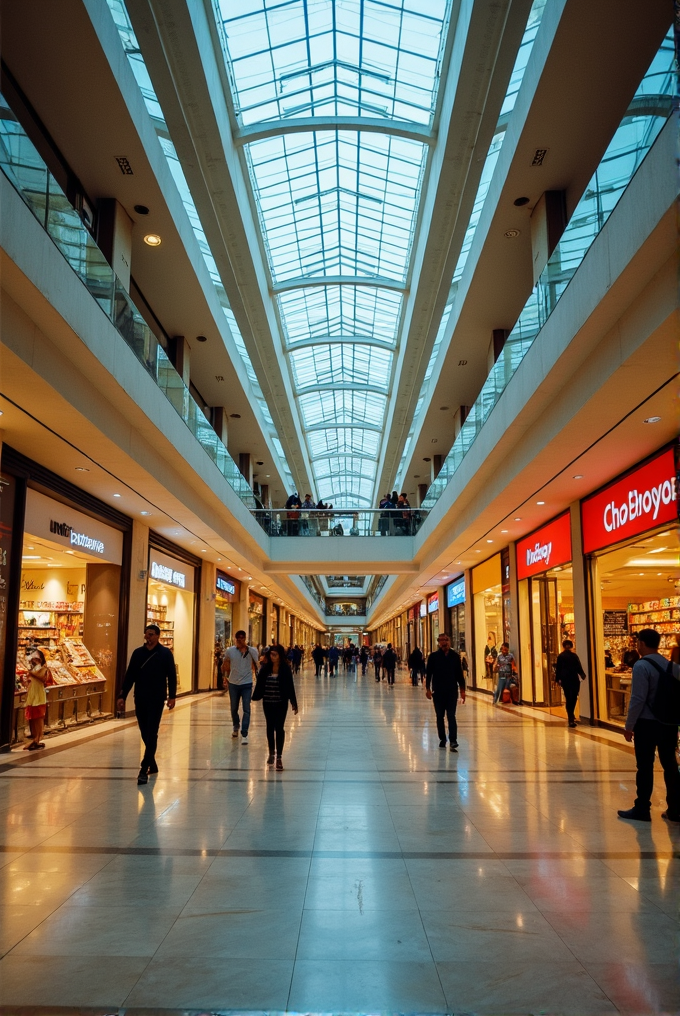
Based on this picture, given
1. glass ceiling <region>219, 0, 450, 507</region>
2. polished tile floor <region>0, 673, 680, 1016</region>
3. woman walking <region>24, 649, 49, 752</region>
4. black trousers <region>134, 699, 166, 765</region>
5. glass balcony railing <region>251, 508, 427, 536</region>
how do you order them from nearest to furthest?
polished tile floor <region>0, 673, 680, 1016</region> → black trousers <region>134, 699, 166, 765</region> → woman walking <region>24, 649, 49, 752</region> → glass ceiling <region>219, 0, 450, 507</region> → glass balcony railing <region>251, 508, 427, 536</region>

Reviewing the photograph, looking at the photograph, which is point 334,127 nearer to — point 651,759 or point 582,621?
point 582,621

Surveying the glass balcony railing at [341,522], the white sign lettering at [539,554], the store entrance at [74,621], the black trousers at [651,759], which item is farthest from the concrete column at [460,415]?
the black trousers at [651,759]

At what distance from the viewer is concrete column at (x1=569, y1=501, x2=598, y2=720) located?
44.1 feet

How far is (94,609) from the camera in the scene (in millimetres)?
14984

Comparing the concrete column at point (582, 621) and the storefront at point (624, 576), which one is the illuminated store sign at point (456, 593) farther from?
the storefront at point (624, 576)

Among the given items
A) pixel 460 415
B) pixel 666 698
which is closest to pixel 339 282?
pixel 460 415

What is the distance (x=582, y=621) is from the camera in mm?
13734

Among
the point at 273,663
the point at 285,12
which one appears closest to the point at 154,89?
the point at 285,12

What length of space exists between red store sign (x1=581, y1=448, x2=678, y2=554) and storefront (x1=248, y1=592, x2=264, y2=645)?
21.5m

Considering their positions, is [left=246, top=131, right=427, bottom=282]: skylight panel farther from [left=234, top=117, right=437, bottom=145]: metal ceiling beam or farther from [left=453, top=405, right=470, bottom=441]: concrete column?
[left=453, top=405, right=470, bottom=441]: concrete column

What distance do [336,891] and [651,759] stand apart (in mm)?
3295

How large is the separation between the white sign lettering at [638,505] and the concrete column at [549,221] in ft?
12.2

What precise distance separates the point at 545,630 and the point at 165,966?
15298mm

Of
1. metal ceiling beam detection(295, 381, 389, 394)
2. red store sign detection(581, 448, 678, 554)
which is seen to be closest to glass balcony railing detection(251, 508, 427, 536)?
metal ceiling beam detection(295, 381, 389, 394)
